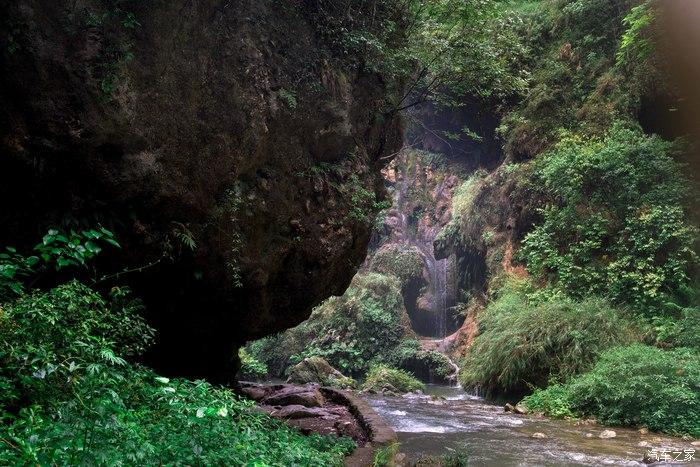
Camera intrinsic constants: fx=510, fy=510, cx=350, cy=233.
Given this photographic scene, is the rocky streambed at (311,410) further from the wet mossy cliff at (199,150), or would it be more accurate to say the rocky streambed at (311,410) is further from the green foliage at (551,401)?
the green foliage at (551,401)

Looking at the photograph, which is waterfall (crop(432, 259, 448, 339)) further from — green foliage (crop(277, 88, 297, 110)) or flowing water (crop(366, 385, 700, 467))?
green foliage (crop(277, 88, 297, 110))

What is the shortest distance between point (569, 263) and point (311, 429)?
9782mm

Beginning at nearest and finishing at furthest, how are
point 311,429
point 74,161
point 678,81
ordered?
point 74,161 → point 311,429 → point 678,81

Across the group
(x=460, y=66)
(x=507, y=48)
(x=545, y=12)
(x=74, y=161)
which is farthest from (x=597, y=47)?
(x=74, y=161)

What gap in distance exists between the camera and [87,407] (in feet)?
7.91

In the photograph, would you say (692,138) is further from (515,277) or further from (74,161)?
(74,161)

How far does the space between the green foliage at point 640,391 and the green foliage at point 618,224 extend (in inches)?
109

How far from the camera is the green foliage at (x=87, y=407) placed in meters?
2.36

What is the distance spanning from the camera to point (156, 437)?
302 centimetres

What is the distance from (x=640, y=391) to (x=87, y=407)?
989 centimetres

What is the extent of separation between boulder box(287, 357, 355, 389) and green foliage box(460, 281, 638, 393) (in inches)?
225

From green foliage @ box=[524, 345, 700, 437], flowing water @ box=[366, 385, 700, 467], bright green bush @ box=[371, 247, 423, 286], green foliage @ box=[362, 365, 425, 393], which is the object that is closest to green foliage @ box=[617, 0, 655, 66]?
green foliage @ box=[524, 345, 700, 437]

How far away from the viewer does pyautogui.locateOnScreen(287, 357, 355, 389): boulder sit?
57.8 feet

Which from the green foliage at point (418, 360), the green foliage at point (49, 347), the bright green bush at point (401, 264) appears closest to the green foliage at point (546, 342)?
the green foliage at point (418, 360)
